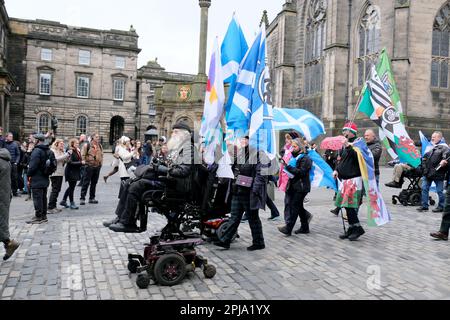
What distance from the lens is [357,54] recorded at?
95.7 ft

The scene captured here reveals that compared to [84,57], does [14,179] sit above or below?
below

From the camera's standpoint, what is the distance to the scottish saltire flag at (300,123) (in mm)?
9523

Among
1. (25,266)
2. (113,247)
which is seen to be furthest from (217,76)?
(25,266)

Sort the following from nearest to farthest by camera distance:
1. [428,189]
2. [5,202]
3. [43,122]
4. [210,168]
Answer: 1. [5,202]
2. [210,168]
3. [428,189]
4. [43,122]

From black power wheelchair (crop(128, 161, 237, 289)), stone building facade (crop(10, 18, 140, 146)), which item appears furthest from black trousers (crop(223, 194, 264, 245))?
stone building facade (crop(10, 18, 140, 146))

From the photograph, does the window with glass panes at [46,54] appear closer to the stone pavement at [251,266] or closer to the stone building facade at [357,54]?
the stone building facade at [357,54]

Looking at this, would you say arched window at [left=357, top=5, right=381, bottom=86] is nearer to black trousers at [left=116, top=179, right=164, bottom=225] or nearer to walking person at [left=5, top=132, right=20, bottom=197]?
walking person at [left=5, top=132, right=20, bottom=197]

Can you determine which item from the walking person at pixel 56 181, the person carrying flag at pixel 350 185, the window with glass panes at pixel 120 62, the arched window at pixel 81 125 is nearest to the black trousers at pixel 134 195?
the person carrying flag at pixel 350 185

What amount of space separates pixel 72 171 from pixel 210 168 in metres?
5.78

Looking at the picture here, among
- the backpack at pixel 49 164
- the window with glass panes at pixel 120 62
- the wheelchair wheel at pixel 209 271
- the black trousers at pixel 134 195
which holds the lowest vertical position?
the wheelchair wheel at pixel 209 271

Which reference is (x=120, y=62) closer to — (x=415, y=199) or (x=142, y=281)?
(x=415, y=199)

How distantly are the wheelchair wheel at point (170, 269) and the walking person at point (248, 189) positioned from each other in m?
1.76

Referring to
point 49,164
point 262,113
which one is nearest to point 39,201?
point 49,164

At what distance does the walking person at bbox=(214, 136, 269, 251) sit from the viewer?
636 centimetres
